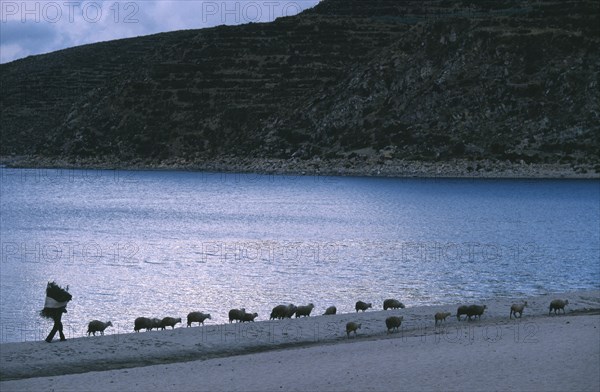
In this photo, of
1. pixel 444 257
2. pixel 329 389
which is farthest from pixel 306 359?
pixel 444 257

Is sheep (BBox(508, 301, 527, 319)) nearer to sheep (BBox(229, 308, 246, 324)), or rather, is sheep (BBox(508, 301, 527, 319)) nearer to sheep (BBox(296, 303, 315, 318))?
sheep (BBox(296, 303, 315, 318))

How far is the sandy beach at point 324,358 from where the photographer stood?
54.4 feet

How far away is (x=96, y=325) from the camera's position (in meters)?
22.1

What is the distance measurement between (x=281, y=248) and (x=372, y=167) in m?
66.2

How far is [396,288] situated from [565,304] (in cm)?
841

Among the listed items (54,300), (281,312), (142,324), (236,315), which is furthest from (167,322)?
(54,300)

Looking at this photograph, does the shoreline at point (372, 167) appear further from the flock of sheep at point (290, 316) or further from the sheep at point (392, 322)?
the sheep at point (392, 322)

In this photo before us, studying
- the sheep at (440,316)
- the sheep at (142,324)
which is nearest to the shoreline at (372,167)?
the sheep at (440,316)

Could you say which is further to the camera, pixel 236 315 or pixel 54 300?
pixel 236 315

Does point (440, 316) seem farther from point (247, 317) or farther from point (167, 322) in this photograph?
point (167, 322)

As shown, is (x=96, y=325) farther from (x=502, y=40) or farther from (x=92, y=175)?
(x=92, y=175)

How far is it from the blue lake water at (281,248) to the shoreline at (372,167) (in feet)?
8.11

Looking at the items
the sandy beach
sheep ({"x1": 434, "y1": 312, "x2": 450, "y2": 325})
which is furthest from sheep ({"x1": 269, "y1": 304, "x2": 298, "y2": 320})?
sheep ({"x1": 434, "y1": 312, "x2": 450, "y2": 325})

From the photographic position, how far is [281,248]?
47.8 m
